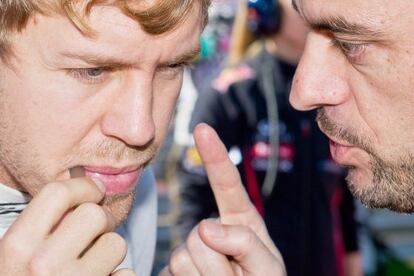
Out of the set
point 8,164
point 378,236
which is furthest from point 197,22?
point 378,236

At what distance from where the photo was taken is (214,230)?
2.14m

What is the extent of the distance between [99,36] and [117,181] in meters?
0.39

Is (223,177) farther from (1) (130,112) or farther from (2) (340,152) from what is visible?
(2) (340,152)

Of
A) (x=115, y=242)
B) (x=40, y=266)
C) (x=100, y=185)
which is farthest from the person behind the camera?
(x=100, y=185)

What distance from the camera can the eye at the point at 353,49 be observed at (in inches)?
89.2

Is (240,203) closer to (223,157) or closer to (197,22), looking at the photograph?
(223,157)

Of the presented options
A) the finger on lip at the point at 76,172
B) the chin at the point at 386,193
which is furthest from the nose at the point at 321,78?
the finger on lip at the point at 76,172

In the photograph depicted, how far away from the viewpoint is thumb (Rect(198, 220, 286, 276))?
6.97 ft

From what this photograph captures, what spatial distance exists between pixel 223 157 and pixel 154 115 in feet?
A: 0.71

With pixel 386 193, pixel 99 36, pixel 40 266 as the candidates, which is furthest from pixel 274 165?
pixel 40 266

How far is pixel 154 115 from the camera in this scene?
7.27ft

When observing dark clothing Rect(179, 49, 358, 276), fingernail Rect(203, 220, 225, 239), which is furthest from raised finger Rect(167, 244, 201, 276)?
dark clothing Rect(179, 49, 358, 276)

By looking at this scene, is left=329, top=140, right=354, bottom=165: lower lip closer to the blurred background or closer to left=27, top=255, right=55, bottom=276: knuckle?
left=27, top=255, right=55, bottom=276: knuckle

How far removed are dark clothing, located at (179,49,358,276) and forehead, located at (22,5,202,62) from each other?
167 cm
